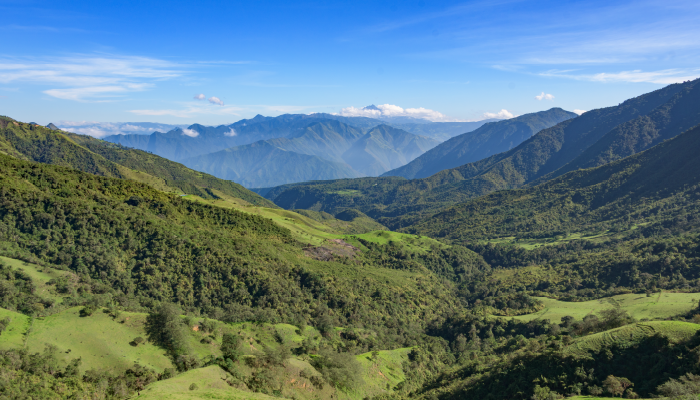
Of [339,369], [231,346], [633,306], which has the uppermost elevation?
[231,346]

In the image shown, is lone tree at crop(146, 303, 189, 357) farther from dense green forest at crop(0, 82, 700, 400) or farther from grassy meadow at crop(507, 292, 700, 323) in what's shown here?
grassy meadow at crop(507, 292, 700, 323)

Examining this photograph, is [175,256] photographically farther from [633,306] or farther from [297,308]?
[633,306]

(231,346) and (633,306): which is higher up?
(231,346)

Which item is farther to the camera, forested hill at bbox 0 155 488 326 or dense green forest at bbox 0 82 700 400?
forested hill at bbox 0 155 488 326

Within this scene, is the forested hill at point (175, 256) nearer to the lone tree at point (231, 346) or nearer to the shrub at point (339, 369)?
the lone tree at point (231, 346)

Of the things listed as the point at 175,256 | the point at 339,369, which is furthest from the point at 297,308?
the point at 339,369

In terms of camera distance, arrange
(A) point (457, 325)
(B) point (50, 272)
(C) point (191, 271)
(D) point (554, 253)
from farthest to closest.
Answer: (D) point (554, 253) → (A) point (457, 325) → (C) point (191, 271) → (B) point (50, 272)

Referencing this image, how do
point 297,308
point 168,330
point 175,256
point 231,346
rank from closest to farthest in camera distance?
point 168,330
point 231,346
point 175,256
point 297,308

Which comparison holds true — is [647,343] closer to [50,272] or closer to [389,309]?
[389,309]

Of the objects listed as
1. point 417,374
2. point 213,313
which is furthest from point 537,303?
point 213,313

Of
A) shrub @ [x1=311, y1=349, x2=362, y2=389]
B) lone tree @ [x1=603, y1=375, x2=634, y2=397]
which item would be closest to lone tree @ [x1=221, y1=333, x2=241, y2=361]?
shrub @ [x1=311, y1=349, x2=362, y2=389]

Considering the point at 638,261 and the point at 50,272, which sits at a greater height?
the point at 50,272
